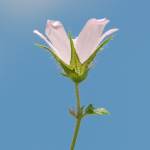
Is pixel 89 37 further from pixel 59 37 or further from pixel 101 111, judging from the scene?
pixel 101 111

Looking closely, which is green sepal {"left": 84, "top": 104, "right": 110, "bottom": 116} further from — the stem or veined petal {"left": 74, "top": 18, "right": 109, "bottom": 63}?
veined petal {"left": 74, "top": 18, "right": 109, "bottom": 63}

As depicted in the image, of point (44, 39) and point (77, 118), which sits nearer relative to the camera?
point (77, 118)

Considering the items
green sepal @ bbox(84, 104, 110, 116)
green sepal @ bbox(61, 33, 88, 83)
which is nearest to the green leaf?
green sepal @ bbox(84, 104, 110, 116)

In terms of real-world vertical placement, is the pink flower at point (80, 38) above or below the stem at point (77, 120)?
above

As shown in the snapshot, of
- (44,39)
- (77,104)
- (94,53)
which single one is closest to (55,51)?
(44,39)

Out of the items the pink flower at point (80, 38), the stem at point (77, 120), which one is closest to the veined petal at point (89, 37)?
the pink flower at point (80, 38)

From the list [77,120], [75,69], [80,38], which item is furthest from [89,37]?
[77,120]

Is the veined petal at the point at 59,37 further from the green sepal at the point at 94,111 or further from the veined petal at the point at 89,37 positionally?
the green sepal at the point at 94,111

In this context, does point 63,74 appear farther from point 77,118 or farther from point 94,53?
point 77,118
